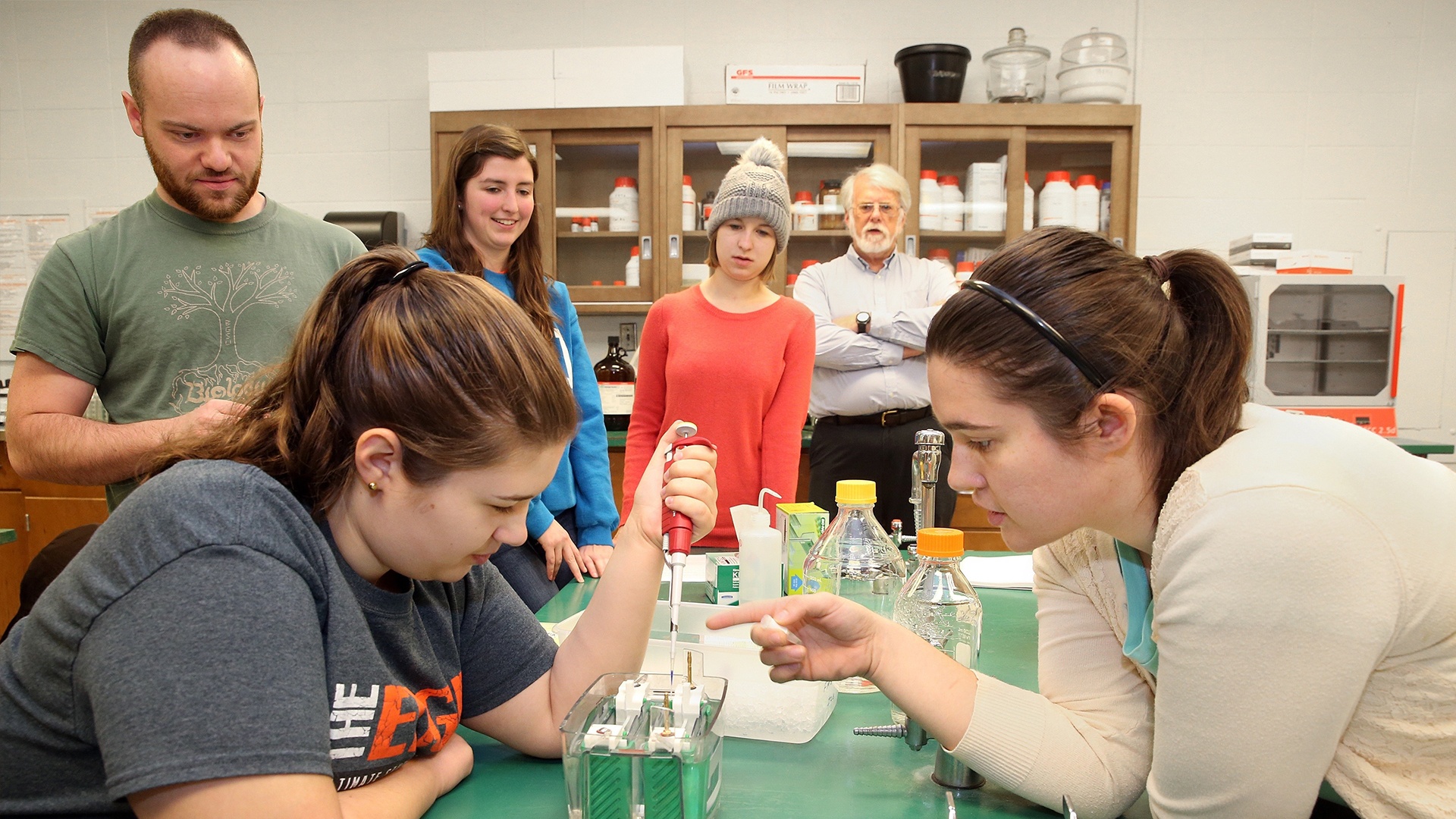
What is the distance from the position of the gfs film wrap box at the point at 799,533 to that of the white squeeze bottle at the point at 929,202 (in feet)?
7.78

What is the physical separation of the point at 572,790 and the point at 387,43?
3.95 metres

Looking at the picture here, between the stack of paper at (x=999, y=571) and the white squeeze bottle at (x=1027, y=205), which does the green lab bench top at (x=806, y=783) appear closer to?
the stack of paper at (x=999, y=571)

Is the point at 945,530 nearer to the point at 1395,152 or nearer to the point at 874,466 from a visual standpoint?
the point at 874,466

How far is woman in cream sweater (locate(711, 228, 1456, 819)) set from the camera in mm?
719

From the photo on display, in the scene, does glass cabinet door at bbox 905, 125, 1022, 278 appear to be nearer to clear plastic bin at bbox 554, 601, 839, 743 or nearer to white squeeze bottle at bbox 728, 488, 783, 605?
white squeeze bottle at bbox 728, 488, 783, 605

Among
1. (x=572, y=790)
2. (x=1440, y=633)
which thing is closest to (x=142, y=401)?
(x=572, y=790)

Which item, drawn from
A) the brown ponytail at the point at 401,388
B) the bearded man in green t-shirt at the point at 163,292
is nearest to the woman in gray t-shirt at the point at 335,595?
the brown ponytail at the point at 401,388

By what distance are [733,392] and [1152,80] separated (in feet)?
9.04

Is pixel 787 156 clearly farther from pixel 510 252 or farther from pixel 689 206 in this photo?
pixel 510 252

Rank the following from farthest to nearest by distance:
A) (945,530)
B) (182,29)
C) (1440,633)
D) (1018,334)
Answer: (182,29), (945,530), (1018,334), (1440,633)

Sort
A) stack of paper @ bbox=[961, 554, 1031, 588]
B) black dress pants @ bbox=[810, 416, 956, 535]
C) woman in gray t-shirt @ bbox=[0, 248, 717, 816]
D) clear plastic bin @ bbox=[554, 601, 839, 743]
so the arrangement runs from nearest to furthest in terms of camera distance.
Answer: woman in gray t-shirt @ bbox=[0, 248, 717, 816] → clear plastic bin @ bbox=[554, 601, 839, 743] → stack of paper @ bbox=[961, 554, 1031, 588] → black dress pants @ bbox=[810, 416, 956, 535]

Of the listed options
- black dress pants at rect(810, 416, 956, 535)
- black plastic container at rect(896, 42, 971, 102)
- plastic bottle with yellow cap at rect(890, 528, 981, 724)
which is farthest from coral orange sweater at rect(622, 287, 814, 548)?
black plastic container at rect(896, 42, 971, 102)

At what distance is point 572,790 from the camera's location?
2.53ft

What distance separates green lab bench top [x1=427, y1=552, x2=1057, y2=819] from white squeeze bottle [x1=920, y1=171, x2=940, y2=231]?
2768mm
